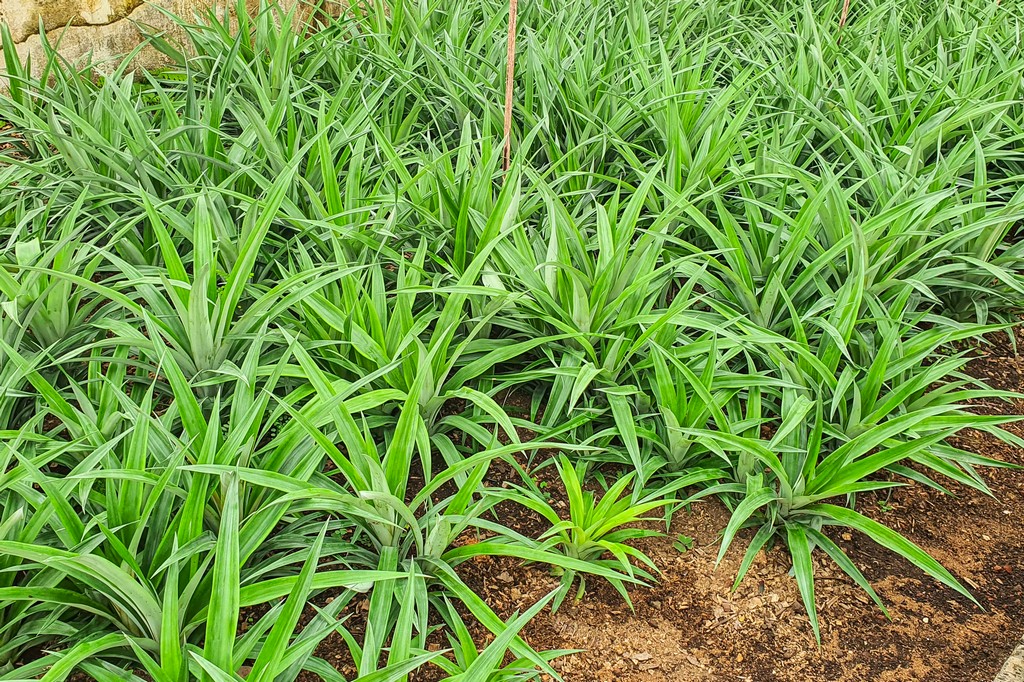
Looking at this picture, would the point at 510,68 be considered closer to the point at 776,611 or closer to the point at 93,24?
the point at 776,611

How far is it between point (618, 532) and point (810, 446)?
0.38 meters

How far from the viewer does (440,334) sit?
5.22 feet

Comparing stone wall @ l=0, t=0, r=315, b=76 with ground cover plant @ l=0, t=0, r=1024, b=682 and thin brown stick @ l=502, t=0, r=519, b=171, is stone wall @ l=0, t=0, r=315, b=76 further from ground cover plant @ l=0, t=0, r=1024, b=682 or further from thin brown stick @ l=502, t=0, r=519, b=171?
thin brown stick @ l=502, t=0, r=519, b=171

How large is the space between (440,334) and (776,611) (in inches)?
29.6

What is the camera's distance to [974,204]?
6.47 ft

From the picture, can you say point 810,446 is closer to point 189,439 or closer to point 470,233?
point 470,233

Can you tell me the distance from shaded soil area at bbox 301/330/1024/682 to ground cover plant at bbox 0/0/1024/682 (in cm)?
4

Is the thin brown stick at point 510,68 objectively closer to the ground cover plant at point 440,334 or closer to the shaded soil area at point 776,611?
the ground cover plant at point 440,334

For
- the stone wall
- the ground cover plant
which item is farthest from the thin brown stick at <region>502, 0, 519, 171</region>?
the stone wall

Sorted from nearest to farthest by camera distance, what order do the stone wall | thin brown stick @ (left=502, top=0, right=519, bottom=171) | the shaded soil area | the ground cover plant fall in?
the ground cover plant → the shaded soil area → thin brown stick @ (left=502, top=0, right=519, bottom=171) → the stone wall

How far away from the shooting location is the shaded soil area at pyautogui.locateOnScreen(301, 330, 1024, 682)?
1347 mm

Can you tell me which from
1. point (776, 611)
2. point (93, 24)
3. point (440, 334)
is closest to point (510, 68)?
point (440, 334)

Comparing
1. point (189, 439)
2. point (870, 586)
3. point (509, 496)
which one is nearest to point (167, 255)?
point (189, 439)

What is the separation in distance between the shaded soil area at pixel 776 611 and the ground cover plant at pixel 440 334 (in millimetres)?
43
